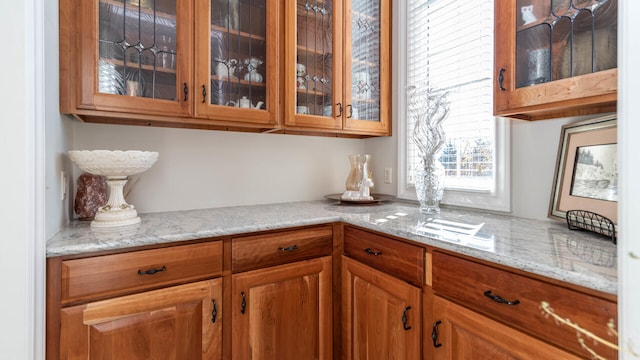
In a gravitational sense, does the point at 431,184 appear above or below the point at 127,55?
Result: below

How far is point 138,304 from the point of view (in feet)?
3.64

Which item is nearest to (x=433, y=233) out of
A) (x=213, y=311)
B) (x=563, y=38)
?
(x=563, y=38)

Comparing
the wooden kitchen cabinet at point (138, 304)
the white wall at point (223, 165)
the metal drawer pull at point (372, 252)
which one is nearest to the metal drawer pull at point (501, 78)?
the metal drawer pull at point (372, 252)

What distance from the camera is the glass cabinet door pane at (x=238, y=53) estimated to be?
5.04 ft

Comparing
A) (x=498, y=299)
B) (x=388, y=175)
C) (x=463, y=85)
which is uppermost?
(x=463, y=85)

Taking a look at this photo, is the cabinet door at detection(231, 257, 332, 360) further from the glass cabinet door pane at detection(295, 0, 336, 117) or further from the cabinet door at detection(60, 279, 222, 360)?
the glass cabinet door pane at detection(295, 0, 336, 117)

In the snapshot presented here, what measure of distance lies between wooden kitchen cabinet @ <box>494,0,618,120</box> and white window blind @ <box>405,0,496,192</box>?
1.19ft

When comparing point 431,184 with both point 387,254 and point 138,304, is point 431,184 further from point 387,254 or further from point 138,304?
point 138,304

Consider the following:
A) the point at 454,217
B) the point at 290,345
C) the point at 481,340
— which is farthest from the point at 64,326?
the point at 454,217

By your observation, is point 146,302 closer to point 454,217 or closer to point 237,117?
point 237,117

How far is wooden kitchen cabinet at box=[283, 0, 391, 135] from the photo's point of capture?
1724mm

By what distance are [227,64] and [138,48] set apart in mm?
399

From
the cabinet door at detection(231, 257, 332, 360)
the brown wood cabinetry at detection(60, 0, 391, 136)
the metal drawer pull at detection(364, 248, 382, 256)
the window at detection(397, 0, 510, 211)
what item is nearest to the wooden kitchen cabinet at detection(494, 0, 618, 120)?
the window at detection(397, 0, 510, 211)

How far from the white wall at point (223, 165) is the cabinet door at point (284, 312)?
2.18 feet
